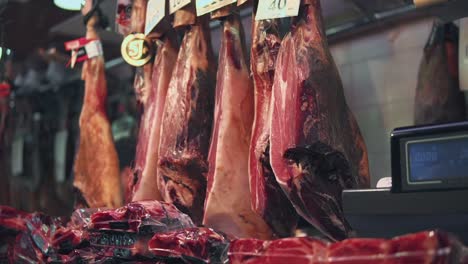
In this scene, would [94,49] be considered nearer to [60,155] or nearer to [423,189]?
[60,155]

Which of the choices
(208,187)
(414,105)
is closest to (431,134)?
(208,187)

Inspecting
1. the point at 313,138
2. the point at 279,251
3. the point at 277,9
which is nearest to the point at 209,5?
the point at 277,9

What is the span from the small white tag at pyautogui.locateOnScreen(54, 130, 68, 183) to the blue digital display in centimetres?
270

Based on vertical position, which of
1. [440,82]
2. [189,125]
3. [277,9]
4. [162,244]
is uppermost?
[277,9]

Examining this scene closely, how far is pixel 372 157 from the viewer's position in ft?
6.66

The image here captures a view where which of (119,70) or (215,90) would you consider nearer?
(215,90)

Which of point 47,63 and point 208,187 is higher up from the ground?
point 47,63

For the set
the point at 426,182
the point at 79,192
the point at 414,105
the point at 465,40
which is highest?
the point at 465,40

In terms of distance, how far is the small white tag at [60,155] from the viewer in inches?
136

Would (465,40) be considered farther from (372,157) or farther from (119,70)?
(119,70)

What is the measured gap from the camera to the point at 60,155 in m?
3.47

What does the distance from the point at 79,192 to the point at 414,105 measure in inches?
47.1

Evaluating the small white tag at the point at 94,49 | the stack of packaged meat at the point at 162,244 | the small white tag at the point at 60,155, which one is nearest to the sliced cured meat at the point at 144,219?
the stack of packaged meat at the point at 162,244

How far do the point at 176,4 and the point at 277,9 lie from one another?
0.45 metres
